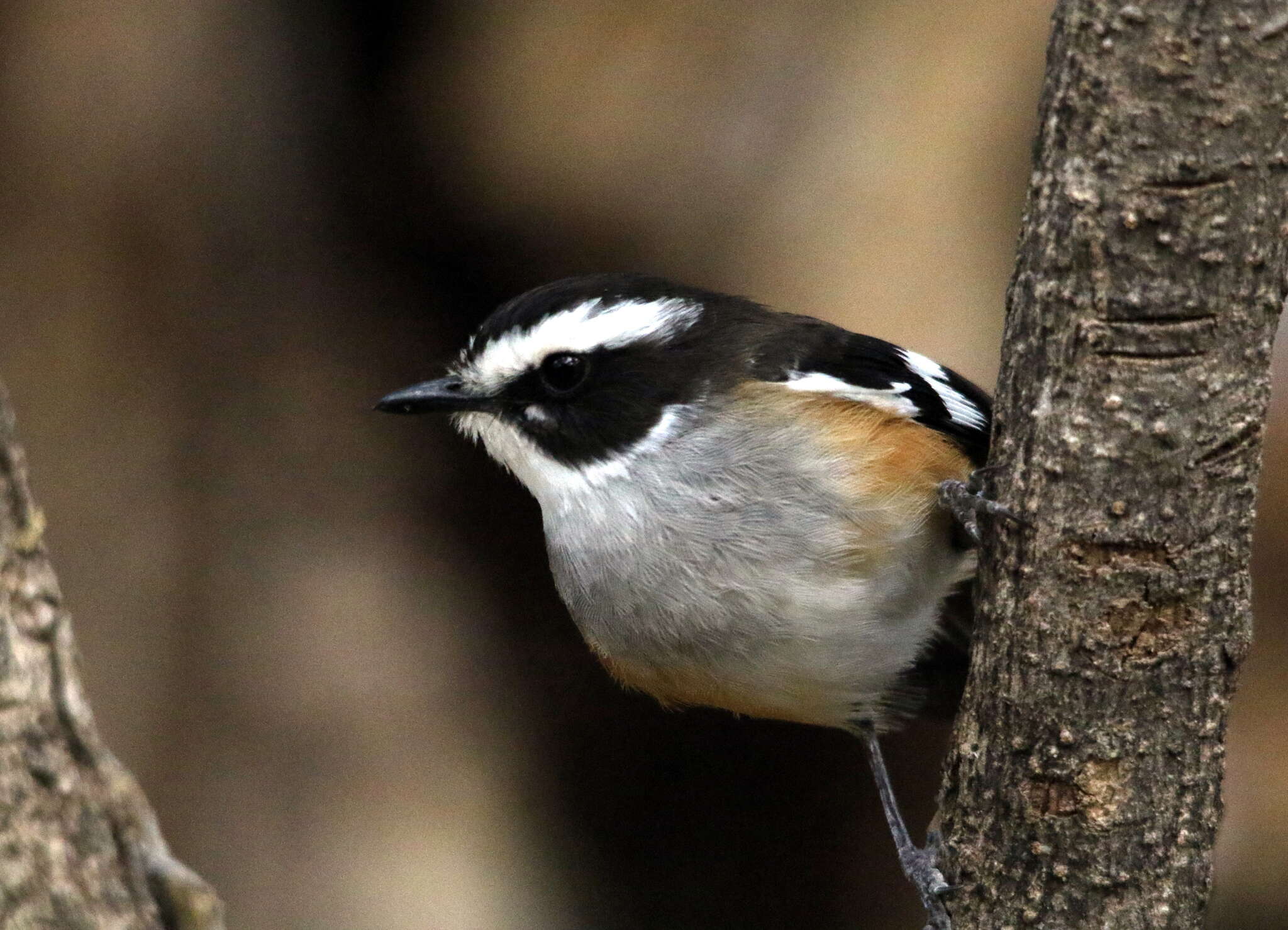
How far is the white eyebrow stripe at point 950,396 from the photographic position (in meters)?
4.00

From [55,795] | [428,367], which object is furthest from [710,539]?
[428,367]

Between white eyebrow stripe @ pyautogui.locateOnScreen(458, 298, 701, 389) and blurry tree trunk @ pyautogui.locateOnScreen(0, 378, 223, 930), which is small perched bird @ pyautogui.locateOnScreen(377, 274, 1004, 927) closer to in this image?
white eyebrow stripe @ pyautogui.locateOnScreen(458, 298, 701, 389)

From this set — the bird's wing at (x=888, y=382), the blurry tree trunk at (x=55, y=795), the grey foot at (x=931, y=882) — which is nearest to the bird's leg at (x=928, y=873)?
the grey foot at (x=931, y=882)

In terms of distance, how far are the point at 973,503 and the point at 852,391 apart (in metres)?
0.92

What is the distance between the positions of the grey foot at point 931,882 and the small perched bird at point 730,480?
3 centimetres

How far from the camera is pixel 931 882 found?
3.04 metres

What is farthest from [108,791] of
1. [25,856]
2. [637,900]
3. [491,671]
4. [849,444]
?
[637,900]

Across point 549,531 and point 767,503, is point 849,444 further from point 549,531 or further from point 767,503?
point 549,531

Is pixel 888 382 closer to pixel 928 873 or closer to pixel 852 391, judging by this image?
pixel 852 391

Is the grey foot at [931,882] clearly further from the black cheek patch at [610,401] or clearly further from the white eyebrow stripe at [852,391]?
the black cheek patch at [610,401]

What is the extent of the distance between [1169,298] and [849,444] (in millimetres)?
1184

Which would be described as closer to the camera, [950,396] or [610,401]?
[610,401]

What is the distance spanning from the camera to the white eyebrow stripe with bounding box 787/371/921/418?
12.3 ft

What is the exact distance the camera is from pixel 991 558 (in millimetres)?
2867
